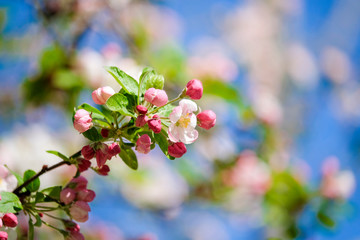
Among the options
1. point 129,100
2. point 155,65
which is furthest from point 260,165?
point 129,100

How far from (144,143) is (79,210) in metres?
0.16

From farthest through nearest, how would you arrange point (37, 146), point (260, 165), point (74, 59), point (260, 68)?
point (260, 68), point (260, 165), point (37, 146), point (74, 59)

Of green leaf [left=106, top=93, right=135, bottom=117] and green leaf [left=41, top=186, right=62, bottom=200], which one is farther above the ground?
green leaf [left=106, top=93, right=135, bottom=117]

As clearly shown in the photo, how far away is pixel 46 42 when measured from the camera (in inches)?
75.8

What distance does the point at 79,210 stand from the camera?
2.11ft

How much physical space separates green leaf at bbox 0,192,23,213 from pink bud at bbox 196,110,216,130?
0.30 meters

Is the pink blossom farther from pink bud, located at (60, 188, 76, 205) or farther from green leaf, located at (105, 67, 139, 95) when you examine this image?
pink bud, located at (60, 188, 76, 205)

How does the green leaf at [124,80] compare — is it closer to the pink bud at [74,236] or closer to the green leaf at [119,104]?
the green leaf at [119,104]

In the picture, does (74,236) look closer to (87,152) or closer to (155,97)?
(87,152)

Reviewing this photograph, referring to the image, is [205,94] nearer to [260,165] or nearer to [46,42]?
[260,165]

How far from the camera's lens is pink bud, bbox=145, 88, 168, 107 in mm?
604

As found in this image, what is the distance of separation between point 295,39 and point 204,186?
3.88 m

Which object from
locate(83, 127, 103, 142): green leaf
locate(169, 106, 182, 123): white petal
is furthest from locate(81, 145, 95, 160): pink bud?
locate(169, 106, 182, 123): white petal

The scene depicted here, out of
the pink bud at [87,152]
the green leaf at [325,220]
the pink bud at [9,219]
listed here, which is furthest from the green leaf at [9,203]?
the green leaf at [325,220]
